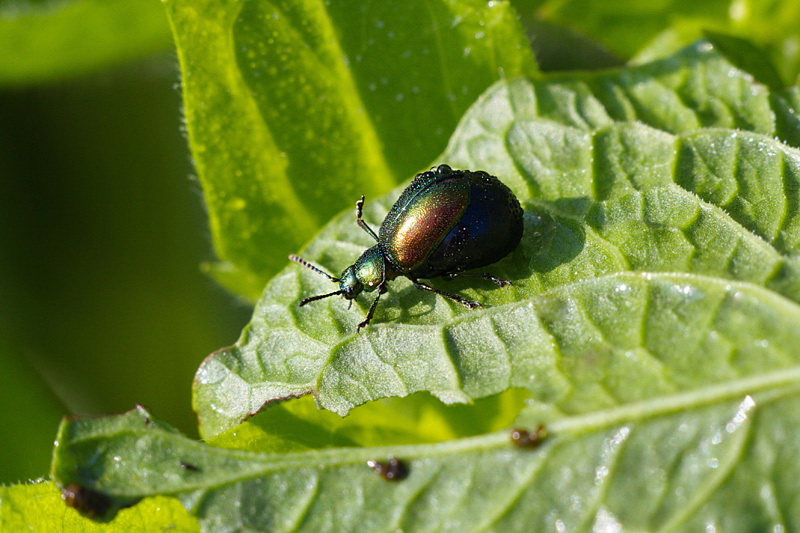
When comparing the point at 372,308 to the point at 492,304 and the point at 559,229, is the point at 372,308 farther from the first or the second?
the point at 559,229

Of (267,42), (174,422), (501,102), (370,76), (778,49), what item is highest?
(267,42)

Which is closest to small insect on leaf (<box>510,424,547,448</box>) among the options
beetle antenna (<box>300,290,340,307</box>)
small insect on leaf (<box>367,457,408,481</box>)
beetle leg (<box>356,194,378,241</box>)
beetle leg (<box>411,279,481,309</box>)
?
small insect on leaf (<box>367,457,408,481</box>)

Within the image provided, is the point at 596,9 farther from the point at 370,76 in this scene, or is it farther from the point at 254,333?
the point at 254,333

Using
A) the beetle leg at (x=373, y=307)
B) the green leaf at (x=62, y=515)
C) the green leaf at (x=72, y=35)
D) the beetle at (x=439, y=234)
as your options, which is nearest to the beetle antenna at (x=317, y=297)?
the beetle at (x=439, y=234)

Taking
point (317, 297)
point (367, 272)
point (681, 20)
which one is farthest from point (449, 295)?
Result: point (681, 20)

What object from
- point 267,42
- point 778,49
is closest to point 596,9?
point 778,49

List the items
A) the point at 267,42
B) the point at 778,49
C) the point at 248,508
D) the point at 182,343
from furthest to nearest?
the point at 182,343
the point at 778,49
the point at 267,42
the point at 248,508

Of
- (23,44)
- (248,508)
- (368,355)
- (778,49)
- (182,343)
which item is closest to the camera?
(248,508)

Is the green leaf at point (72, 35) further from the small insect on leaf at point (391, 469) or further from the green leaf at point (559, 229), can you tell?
the small insect on leaf at point (391, 469)
